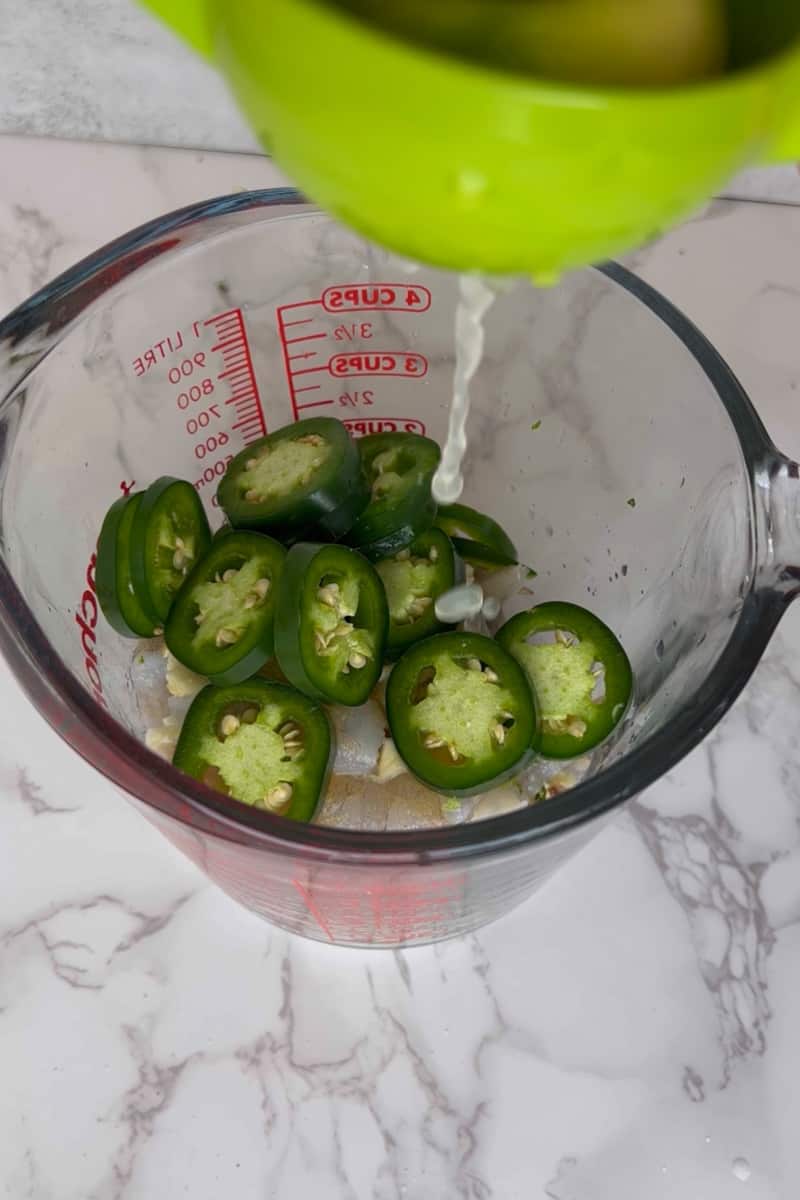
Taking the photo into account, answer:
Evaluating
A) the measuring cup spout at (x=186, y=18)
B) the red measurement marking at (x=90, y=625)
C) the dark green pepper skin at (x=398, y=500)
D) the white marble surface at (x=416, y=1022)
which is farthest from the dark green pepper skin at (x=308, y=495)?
the measuring cup spout at (x=186, y=18)

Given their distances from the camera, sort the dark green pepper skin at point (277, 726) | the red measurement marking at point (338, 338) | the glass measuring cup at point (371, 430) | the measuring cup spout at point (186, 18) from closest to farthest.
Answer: the measuring cup spout at point (186, 18), the glass measuring cup at point (371, 430), the dark green pepper skin at point (277, 726), the red measurement marking at point (338, 338)

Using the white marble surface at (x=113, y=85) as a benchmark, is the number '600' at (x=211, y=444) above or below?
below

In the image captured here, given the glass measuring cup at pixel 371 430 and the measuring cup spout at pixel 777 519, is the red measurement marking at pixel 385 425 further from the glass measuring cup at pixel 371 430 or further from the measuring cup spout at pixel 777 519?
the measuring cup spout at pixel 777 519

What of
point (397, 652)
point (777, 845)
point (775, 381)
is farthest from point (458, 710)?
point (775, 381)

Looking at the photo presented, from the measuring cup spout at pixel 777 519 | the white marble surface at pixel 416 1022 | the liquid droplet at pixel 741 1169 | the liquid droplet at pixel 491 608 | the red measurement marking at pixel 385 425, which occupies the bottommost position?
the liquid droplet at pixel 741 1169

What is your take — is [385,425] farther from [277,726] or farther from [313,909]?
[313,909]

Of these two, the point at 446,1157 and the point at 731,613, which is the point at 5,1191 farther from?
the point at 731,613

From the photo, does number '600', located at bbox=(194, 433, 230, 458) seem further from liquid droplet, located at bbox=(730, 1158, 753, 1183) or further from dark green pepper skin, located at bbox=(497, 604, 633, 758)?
liquid droplet, located at bbox=(730, 1158, 753, 1183)
